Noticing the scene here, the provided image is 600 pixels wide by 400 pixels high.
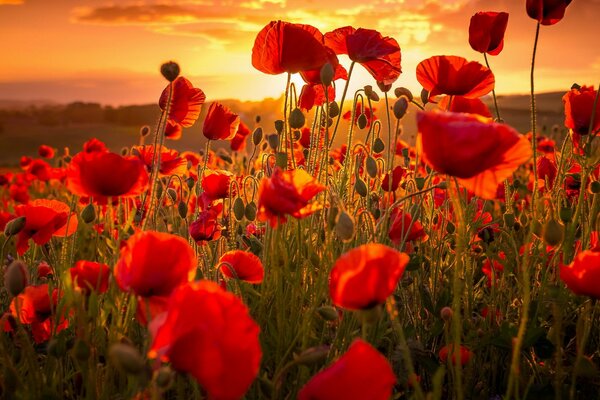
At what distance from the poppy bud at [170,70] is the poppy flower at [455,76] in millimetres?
799

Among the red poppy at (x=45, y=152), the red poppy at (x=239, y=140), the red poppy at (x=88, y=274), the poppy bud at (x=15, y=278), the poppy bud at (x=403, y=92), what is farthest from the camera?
the red poppy at (x=45, y=152)

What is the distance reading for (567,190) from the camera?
10.6 ft

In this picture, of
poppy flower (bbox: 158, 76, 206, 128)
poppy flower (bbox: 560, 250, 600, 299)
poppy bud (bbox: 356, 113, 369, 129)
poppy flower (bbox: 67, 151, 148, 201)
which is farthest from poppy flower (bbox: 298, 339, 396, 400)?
poppy bud (bbox: 356, 113, 369, 129)

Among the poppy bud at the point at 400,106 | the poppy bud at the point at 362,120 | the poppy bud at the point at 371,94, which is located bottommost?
the poppy bud at the point at 362,120

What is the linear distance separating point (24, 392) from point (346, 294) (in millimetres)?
700

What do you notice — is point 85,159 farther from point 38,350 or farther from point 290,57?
point 290,57

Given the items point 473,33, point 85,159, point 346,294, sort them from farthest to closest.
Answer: point 473,33 < point 85,159 < point 346,294

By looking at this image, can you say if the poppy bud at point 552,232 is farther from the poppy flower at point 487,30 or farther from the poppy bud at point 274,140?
the poppy bud at point 274,140

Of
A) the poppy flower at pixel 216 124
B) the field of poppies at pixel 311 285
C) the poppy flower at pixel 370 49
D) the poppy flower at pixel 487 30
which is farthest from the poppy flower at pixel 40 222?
the poppy flower at pixel 487 30

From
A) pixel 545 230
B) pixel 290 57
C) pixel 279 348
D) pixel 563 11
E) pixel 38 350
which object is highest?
pixel 563 11

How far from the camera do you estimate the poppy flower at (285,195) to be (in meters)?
1.39

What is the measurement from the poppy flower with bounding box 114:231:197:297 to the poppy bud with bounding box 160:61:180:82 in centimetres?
71

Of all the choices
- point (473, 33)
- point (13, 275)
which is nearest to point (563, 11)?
point (473, 33)

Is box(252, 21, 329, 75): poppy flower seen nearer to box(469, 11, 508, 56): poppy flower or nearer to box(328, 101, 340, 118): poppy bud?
box(328, 101, 340, 118): poppy bud
